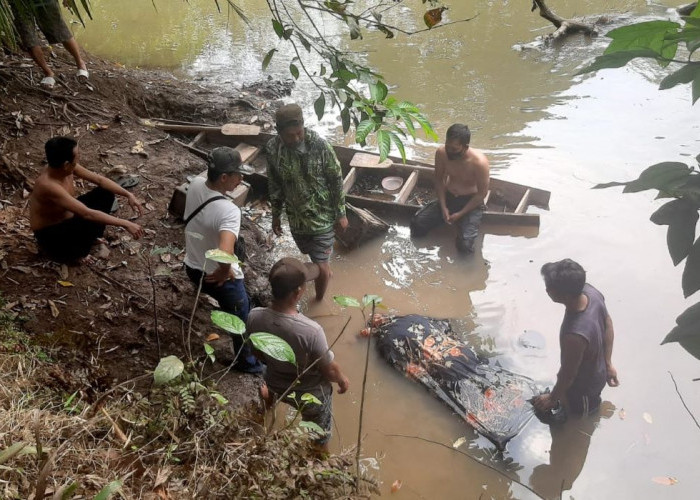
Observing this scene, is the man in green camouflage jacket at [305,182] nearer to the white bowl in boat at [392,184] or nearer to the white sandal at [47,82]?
the white bowl in boat at [392,184]

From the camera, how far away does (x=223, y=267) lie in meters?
3.52

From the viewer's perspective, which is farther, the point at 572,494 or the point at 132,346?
the point at 132,346

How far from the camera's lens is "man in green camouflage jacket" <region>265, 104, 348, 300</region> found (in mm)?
4227

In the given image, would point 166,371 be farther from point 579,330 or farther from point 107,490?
point 579,330

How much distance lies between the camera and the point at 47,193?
3.72 m

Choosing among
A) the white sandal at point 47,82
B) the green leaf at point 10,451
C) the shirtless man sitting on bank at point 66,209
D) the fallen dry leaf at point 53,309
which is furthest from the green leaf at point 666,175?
the white sandal at point 47,82

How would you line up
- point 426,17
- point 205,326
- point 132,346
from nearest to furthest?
point 426,17
point 132,346
point 205,326

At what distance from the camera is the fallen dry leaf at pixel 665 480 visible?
3.73 meters

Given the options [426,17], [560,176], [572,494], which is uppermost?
[426,17]

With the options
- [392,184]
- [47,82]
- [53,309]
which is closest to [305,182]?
[53,309]

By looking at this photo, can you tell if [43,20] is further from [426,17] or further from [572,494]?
[572,494]

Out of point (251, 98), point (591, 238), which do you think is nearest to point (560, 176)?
point (591, 238)

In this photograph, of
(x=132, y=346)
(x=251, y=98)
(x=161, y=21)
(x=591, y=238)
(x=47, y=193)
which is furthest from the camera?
(x=161, y=21)

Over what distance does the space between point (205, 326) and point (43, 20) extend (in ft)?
14.3
